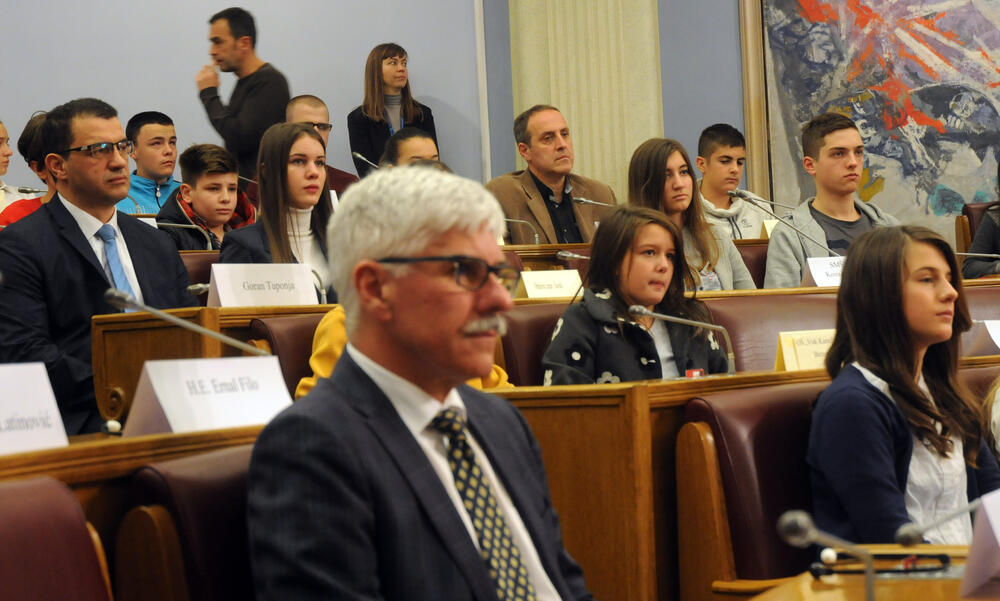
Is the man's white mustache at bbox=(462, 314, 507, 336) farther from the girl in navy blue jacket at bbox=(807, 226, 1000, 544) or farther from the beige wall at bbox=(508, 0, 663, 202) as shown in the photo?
the beige wall at bbox=(508, 0, 663, 202)

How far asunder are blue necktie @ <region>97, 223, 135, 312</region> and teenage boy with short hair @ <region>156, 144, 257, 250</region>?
137 centimetres

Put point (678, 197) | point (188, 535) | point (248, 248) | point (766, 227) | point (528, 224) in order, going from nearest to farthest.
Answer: point (188, 535) < point (248, 248) < point (678, 197) < point (528, 224) < point (766, 227)

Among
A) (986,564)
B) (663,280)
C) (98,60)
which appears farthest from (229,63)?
(986,564)

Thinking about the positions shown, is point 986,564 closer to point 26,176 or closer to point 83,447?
point 83,447

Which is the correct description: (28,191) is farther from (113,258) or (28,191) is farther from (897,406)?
(897,406)

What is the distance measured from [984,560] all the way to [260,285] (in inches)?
84.8

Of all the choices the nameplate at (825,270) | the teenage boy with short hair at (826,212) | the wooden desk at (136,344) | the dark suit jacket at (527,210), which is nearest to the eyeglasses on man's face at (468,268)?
the wooden desk at (136,344)

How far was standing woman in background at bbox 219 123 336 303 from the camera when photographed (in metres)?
3.59

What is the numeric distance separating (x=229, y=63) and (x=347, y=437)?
4.50 m

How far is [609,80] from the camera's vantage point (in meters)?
6.97

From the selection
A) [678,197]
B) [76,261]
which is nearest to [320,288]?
[76,261]

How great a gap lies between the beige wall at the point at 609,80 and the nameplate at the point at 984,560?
5.58m

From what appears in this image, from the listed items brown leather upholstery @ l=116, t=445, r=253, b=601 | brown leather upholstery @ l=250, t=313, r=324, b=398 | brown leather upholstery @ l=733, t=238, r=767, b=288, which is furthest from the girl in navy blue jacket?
brown leather upholstery @ l=733, t=238, r=767, b=288

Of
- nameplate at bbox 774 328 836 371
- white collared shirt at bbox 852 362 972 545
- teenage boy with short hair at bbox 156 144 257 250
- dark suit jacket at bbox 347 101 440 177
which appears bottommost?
white collared shirt at bbox 852 362 972 545
